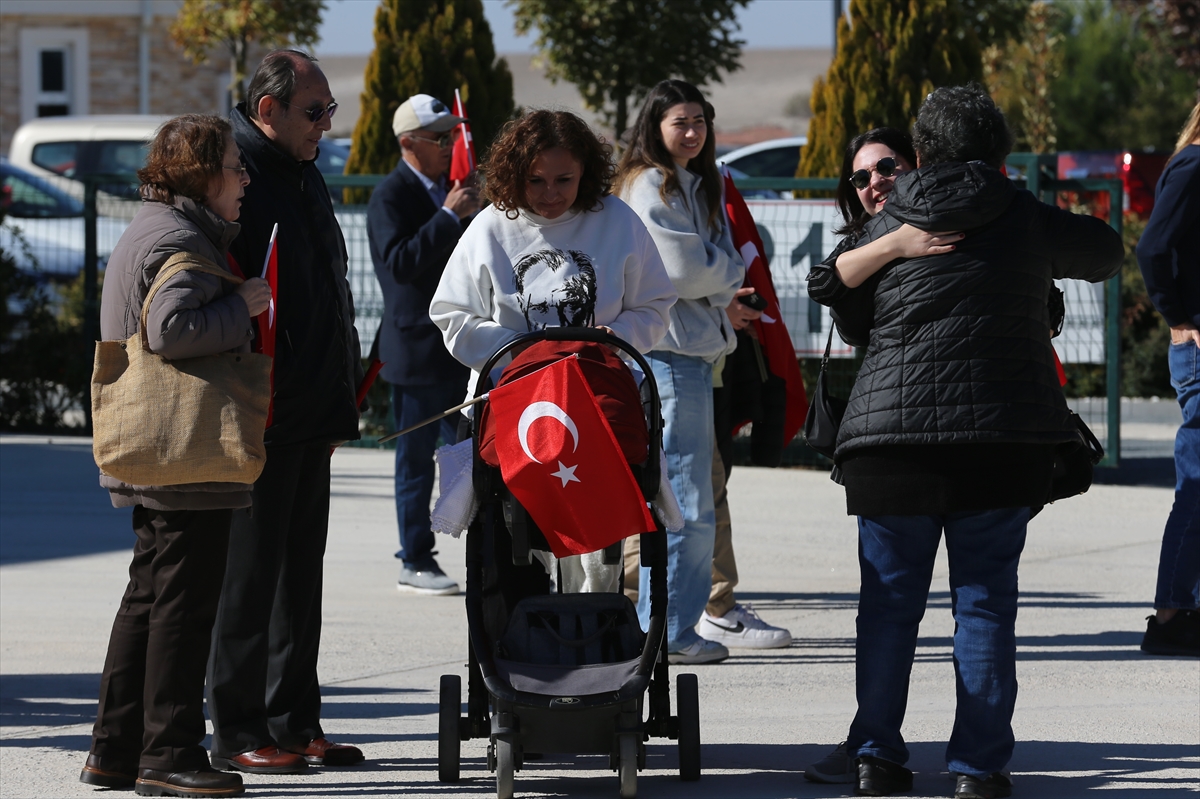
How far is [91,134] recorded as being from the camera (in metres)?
25.0

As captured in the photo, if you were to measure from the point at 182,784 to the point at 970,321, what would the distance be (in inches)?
93.3

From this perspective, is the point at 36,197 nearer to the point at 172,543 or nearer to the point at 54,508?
the point at 54,508

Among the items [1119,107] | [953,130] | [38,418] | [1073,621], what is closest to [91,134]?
[38,418]

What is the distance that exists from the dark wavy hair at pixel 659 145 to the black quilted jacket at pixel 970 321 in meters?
1.86

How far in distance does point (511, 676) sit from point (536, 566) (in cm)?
57

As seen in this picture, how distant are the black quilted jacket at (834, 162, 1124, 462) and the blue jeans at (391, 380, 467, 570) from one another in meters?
3.27

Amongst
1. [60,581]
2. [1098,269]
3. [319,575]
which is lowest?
[60,581]

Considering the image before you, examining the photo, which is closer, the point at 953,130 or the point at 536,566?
the point at 953,130

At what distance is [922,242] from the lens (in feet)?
14.4

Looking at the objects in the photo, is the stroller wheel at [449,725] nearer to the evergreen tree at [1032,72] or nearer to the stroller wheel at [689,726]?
the stroller wheel at [689,726]

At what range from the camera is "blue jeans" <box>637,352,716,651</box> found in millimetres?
6066

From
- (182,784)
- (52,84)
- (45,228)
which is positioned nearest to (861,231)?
(182,784)

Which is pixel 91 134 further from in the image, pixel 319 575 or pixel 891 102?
pixel 319 575

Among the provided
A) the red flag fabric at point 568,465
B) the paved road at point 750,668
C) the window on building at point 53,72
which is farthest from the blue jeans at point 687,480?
the window on building at point 53,72
